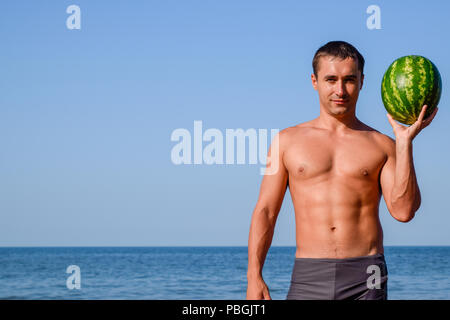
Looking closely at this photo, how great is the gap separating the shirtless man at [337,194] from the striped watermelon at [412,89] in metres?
0.10

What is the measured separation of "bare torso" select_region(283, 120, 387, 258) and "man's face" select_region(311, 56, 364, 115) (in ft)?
0.90

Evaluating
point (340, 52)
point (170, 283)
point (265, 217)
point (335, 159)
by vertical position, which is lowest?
point (170, 283)

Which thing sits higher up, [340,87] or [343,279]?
[340,87]

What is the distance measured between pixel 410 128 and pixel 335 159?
60 centimetres

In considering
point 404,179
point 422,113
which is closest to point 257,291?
point 404,179

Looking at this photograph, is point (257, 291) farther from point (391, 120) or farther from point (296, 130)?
point (391, 120)

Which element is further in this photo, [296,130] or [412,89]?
[296,130]

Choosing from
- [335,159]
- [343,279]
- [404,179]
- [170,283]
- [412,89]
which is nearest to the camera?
[404,179]

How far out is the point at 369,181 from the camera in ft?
15.3

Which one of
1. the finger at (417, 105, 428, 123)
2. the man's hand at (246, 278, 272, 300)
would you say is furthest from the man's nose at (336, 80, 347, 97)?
the man's hand at (246, 278, 272, 300)

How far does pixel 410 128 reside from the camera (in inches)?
173

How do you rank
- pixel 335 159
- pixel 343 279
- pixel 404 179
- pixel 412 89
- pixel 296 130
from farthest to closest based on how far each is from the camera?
pixel 296 130 → pixel 335 159 → pixel 412 89 → pixel 343 279 → pixel 404 179
